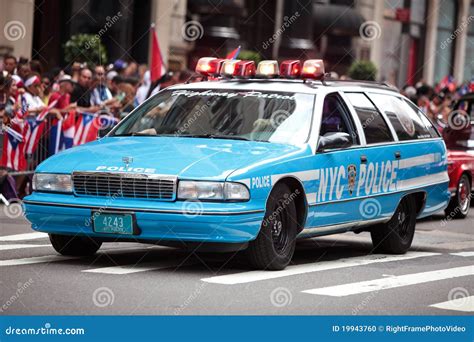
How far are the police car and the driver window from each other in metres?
0.01

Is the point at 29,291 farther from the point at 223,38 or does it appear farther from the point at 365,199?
the point at 223,38

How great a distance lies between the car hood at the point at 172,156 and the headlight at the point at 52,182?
5cm

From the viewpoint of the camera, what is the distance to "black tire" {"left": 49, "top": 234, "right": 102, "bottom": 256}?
11.2 metres

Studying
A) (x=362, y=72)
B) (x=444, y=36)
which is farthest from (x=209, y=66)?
(x=444, y=36)

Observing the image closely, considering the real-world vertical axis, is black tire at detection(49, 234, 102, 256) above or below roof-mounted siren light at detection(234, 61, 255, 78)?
below

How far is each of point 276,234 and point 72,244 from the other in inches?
69.1

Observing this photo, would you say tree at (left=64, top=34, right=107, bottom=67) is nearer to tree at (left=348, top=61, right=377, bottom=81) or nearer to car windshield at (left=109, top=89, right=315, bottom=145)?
car windshield at (left=109, top=89, right=315, bottom=145)

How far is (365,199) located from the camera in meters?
12.1

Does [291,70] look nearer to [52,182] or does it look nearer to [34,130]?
[52,182]

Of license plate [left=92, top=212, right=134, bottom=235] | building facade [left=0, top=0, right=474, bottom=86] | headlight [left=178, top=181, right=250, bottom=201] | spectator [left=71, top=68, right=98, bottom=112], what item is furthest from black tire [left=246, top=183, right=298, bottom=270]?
building facade [left=0, top=0, right=474, bottom=86]

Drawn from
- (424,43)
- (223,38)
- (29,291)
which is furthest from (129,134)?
(424,43)

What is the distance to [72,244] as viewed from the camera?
11242 mm

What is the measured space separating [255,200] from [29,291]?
203 centimetres

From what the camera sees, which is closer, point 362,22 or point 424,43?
point 362,22
